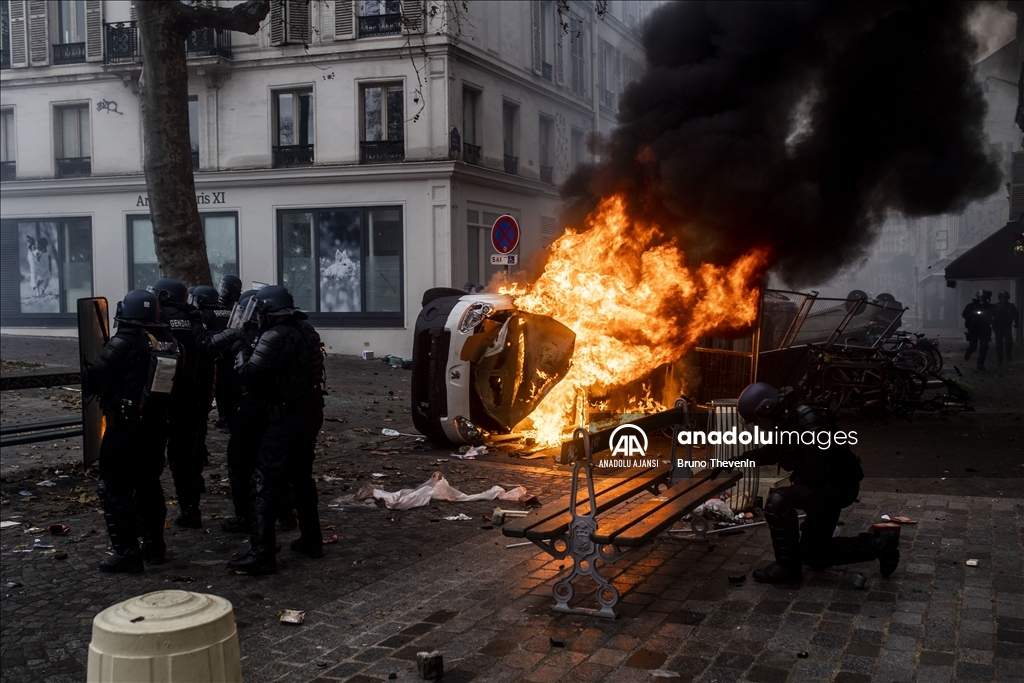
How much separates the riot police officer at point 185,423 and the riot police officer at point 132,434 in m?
0.70

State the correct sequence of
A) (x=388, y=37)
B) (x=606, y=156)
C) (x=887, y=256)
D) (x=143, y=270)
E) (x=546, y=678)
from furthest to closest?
1. (x=887, y=256)
2. (x=143, y=270)
3. (x=388, y=37)
4. (x=606, y=156)
5. (x=546, y=678)

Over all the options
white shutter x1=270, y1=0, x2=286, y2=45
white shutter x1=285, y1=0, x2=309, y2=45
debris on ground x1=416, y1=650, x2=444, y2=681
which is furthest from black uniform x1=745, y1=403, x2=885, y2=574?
white shutter x1=270, y1=0, x2=286, y2=45

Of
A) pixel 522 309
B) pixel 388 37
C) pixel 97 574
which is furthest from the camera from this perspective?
pixel 388 37

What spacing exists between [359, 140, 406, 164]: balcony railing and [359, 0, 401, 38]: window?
8.79 feet

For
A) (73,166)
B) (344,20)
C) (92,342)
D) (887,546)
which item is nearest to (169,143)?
(92,342)

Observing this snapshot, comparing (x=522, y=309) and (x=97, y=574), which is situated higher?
(x=522, y=309)

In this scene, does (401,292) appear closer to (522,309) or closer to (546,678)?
(522,309)

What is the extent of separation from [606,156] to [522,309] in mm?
2766

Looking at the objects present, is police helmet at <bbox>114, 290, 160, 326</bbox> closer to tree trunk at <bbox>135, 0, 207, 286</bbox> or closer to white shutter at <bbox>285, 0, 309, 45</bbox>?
tree trunk at <bbox>135, 0, 207, 286</bbox>

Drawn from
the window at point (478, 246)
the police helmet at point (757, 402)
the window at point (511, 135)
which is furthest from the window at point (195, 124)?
the police helmet at point (757, 402)

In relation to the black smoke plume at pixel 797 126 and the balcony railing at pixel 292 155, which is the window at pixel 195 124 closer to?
the balcony railing at pixel 292 155

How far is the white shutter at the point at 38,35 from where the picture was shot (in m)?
25.8

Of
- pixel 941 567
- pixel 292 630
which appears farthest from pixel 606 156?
pixel 292 630

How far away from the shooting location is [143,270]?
83.3 ft
